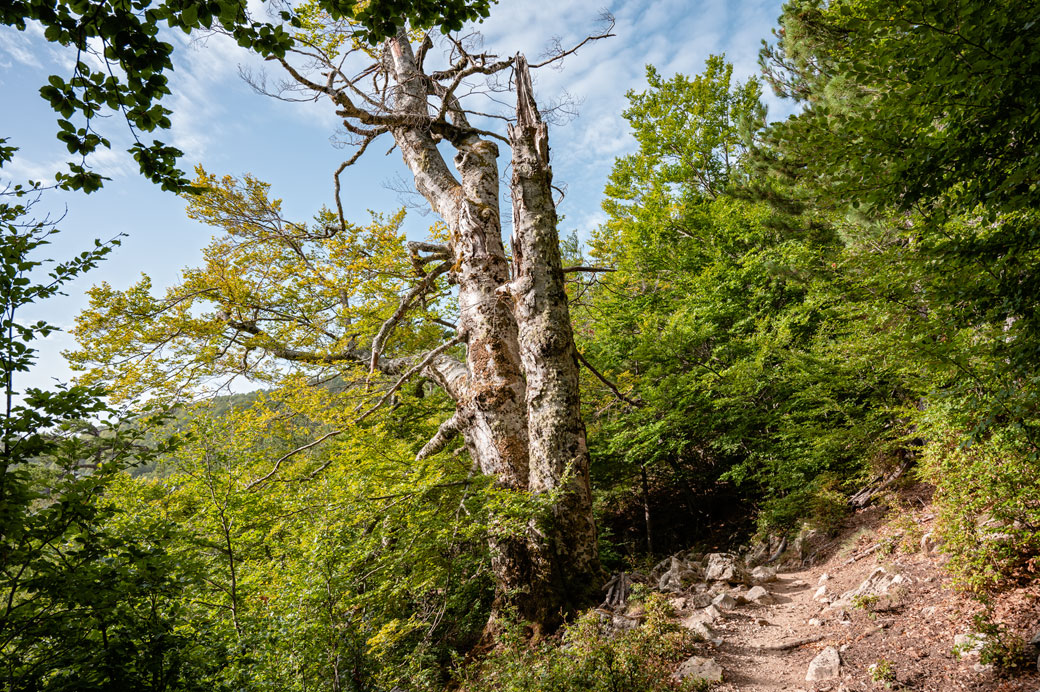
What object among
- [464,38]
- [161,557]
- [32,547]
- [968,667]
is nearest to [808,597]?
[968,667]

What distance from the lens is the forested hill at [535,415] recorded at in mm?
2160

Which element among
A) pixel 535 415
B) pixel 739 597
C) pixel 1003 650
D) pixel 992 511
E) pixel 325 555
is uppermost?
pixel 535 415

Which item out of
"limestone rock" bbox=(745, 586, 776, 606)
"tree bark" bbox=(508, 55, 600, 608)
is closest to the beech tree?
"tree bark" bbox=(508, 55, 600, 608)

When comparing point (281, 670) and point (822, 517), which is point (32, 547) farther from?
point (822, 517)

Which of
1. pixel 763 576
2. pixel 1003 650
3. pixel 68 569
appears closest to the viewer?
pixel 68 569

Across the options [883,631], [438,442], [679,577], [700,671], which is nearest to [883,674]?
[883,631]

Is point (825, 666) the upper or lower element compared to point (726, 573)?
lower

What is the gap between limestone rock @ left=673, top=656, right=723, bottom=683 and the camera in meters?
3.36

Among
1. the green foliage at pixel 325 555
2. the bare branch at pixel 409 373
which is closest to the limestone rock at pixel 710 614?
the green foliage at pixel 325 555

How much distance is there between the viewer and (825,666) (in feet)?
11.0

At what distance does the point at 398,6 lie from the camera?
2268 millimetres

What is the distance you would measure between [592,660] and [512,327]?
3505 millimetres

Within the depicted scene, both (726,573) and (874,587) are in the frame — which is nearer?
(874,587)

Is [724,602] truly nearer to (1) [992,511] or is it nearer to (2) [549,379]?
(1) [992,511]
